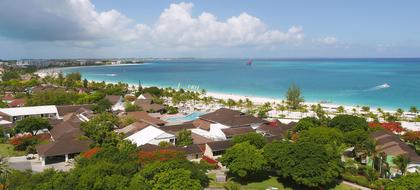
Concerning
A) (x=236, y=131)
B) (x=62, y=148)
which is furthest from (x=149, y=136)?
(x=236, y=131)

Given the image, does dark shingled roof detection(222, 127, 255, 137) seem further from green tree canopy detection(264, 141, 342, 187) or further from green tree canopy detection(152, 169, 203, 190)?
green tree canopy detection(152, 169, 203, 190)

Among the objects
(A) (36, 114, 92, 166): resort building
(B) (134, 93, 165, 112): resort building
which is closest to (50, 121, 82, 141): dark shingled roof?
(A) (36, 114, 92, 166): resort building

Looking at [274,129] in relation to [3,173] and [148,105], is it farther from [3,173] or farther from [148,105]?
[3,173]

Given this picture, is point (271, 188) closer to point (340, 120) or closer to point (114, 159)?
point (114, 159)

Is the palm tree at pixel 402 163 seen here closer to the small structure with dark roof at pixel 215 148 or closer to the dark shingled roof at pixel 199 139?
the small structure with dark roof at pixel 215 148

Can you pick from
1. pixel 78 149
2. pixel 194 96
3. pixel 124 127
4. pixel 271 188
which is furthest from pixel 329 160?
pixel 194 96

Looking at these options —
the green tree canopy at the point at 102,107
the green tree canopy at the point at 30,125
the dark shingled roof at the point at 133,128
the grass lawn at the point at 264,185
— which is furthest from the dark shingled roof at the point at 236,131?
the green tree canopy at the point at 102,107
